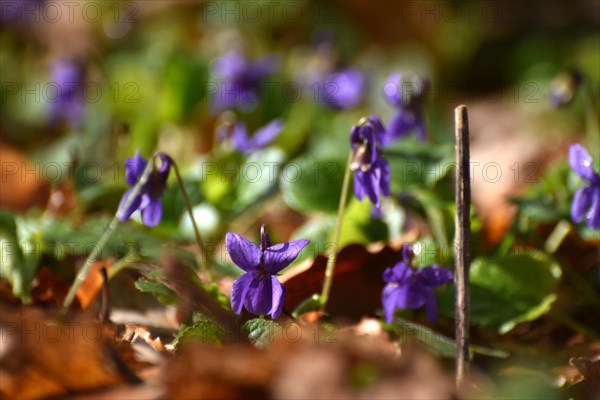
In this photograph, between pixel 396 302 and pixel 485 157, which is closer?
pixel 396 302


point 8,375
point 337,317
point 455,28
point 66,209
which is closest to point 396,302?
point 337,317

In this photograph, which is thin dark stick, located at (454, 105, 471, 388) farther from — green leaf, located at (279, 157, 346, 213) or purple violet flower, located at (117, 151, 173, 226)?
green leaf, located at (279, 157, 346, 213)

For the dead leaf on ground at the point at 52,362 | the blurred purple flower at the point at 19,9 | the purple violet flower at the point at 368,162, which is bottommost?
the dead leaf on ground at the point at 52,362

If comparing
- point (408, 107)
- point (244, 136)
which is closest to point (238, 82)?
point (244, 136)

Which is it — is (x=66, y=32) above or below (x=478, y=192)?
above

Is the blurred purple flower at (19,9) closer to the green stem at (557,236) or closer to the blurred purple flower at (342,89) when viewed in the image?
the blurred purple flower at (342,89)

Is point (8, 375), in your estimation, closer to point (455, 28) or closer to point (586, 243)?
point (586, 243)

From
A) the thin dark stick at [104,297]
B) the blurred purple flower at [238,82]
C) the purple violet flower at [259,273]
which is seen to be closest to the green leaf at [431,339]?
the purple violet flower at [259,273]
